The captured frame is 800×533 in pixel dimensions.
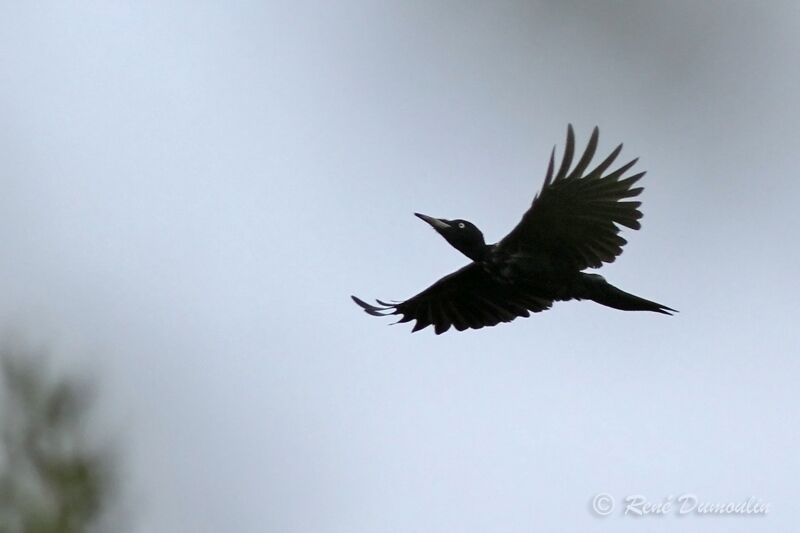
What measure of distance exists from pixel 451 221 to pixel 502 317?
132cm

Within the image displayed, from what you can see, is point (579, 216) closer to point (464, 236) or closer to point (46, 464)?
point (464, 236)

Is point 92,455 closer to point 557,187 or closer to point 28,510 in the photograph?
point 28,510

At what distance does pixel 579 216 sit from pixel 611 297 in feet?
2.15

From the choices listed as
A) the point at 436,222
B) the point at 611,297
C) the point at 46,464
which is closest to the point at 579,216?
the point at 611,297

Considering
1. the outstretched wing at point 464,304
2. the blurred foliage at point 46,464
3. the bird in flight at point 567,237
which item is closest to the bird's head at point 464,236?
the bird in flight at point 567,237

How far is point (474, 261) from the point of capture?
8.84m

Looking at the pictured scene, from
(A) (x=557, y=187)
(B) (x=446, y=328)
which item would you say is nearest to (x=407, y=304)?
(B) (x=446, y=328)

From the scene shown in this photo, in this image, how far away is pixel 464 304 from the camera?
31.9ft

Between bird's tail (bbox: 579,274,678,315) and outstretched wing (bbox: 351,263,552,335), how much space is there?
2.59 feet

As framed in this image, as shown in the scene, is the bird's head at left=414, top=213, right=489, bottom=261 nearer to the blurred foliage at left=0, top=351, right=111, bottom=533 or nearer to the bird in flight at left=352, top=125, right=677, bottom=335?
the bird in flight at left=352, top=125, right=677, bottom=335

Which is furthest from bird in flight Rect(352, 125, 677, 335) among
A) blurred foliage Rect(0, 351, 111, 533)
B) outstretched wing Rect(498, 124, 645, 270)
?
blurred foliage Rect(0, 351, 111, 533)

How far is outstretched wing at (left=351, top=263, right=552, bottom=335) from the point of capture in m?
9.40

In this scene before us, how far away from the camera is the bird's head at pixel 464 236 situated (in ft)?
27.9

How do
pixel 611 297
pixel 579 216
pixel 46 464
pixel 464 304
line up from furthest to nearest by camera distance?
1. pixel 464 304
2. pixel 579 216
3. pixel 611 297
4. pixel 46 464
